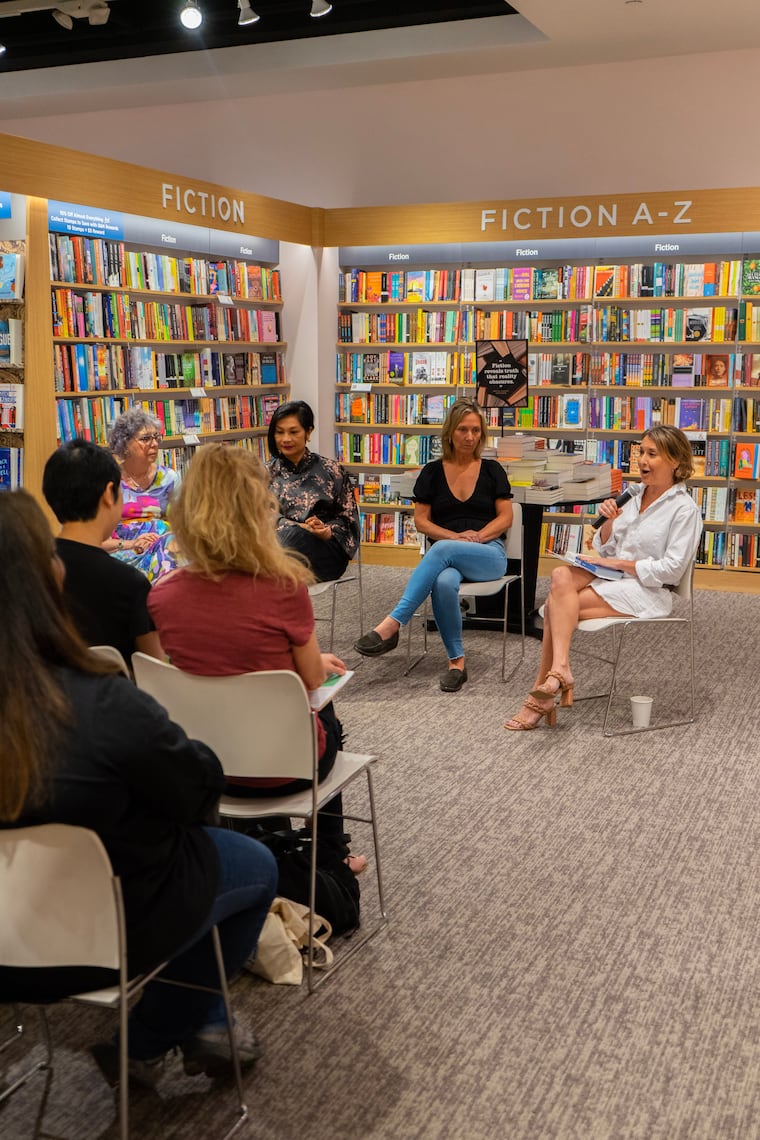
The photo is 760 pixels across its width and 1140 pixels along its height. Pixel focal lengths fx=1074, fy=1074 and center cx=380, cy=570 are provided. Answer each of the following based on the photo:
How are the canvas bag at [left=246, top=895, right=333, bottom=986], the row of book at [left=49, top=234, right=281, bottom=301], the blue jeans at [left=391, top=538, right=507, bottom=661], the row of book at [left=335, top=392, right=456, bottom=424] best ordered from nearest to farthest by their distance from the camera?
the canvas bag at [left=246, top=895, right=333, bottom=986] → the blue jeans at [left=391, top=538, right=507, bottom=661] → the row of book at [left=49, top=234, right=281, bottom=301] → the row of book at [left=335, top=392, right=456, bottom=424]

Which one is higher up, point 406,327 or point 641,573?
point 406,327

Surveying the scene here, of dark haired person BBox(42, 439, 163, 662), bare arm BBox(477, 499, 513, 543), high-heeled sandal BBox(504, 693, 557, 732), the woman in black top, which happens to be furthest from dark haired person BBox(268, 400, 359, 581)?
dark haired person BBox(42, 439, 163, 662)

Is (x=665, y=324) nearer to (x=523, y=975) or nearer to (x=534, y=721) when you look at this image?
(x=534, y=721)

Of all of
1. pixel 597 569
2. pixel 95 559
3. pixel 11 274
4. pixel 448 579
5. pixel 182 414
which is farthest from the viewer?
pixel 182 414

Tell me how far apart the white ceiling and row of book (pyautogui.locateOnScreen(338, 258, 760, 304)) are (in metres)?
1.47

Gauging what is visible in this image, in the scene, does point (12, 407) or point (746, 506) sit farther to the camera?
point (746, 506)

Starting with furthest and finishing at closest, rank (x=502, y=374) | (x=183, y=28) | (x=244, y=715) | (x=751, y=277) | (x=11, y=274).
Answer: (x=183, y=28), (x=751, y=277), (x=502, y=374), (x=11, y=274), (x=244, y=715)

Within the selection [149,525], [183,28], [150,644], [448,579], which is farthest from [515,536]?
[183,28]

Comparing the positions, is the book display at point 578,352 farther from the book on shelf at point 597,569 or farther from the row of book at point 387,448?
the book on shelf at point 597,569

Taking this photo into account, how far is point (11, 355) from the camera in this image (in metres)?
5.66

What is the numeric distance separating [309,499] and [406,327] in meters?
2.99

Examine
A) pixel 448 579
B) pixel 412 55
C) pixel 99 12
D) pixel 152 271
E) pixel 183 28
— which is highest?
pixel 183 28

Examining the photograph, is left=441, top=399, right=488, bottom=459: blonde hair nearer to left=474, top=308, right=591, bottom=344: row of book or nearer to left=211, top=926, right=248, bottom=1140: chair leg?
left=474, top=308, right=591, bottom=344: row of book

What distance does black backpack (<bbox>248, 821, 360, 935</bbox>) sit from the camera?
117 inches
